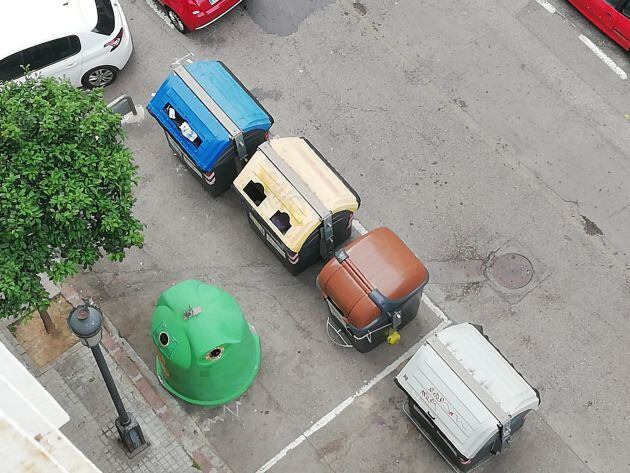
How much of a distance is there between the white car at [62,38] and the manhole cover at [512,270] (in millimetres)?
6783

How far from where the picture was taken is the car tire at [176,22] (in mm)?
14781

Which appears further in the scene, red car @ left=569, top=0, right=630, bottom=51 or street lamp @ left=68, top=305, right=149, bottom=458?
red car @ left=569, top=0, right=630, bottom=51

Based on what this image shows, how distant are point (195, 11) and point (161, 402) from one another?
254 inches

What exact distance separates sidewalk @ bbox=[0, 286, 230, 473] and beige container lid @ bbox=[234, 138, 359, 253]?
2.70 meters

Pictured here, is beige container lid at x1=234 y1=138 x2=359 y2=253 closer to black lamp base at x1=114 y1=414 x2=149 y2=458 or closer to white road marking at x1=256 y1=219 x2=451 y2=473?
white road marking at x1=256 y1=219 x2=451 y2=473

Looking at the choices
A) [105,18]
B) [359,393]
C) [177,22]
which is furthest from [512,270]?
[105,18]

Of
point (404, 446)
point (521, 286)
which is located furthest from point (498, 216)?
point (404, 446)

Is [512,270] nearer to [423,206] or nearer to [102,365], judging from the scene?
[423,206]

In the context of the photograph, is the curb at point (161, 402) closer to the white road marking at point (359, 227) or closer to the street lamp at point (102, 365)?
the street lamp at point (102, 365)

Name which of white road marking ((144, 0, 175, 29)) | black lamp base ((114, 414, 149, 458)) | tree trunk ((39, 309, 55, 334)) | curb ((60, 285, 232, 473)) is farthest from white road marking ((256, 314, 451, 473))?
white road marking ((144, 0, 175, 29))

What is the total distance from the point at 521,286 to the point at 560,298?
0.56m

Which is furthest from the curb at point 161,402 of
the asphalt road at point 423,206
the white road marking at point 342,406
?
the white road marking at point 342,406

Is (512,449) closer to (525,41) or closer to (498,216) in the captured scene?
(498,216)

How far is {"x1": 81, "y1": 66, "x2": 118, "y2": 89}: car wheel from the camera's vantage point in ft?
46.2
